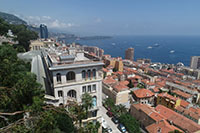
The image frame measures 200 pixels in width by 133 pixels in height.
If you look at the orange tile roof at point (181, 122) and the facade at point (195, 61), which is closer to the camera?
the orange tile roof at point (181, 122)

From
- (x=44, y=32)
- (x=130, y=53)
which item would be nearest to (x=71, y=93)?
(x=130, y=53)

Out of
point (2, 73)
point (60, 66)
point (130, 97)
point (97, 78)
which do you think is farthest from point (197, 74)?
point (2, 73)

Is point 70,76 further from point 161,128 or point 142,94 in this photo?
point 142,94

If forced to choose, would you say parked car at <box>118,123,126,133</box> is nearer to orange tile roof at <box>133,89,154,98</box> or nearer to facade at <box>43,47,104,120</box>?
facade at <box>43,47,104,120</box>

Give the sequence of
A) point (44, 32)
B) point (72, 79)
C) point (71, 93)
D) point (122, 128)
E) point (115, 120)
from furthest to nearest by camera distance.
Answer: point (44, 32)
point (115, 120)
point (122, 128)
point (71, 93)
point (72, 79)

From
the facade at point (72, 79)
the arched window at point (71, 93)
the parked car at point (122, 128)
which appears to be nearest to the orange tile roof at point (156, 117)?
the parked car at point (122, 128)

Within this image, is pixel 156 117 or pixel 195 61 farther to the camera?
pixel 195 61

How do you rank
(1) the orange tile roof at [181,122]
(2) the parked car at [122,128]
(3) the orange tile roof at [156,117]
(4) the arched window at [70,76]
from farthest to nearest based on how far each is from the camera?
(2) the parked car at [122,128], (3) the orange tile roof at [156,117], (1) the orange tile roof at [181,122], (4) the arched window at [70,76]

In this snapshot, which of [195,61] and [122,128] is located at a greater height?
[195,61]

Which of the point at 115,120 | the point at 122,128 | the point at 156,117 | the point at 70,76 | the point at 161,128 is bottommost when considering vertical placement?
the point at 115,120

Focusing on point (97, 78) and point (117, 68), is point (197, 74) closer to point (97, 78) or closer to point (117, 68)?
point (117, 68)

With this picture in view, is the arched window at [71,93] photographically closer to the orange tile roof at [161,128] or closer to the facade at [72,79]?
the facade at [72,79]
